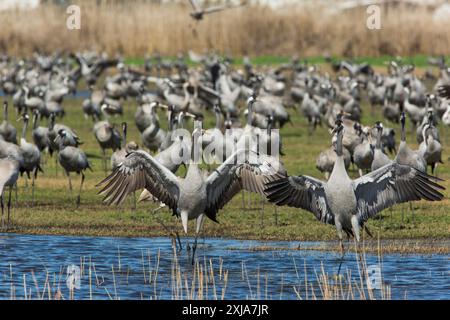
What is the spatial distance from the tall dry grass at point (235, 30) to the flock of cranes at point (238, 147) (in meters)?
8.68

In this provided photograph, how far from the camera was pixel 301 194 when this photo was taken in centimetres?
1189

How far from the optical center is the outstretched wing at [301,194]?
11.7 m

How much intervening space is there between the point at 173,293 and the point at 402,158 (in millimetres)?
6552

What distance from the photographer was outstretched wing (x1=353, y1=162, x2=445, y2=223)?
38.2ft

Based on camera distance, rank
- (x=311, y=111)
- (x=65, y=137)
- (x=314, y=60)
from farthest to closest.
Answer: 1. (x=314, y=60)
2. (x=311, y=111)
3. (x=65, y=137)

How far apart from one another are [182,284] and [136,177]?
64.8 inches

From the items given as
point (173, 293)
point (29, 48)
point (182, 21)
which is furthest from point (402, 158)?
point (29, 48)

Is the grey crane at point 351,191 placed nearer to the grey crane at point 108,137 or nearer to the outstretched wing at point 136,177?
the outstretched wing at point 136,177

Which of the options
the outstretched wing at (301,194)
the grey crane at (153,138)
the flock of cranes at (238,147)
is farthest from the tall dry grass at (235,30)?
the outstretched wing at (301,194)

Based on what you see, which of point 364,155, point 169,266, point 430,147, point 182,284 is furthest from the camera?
point 430,147

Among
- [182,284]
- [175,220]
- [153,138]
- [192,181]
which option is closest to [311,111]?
[153,138]

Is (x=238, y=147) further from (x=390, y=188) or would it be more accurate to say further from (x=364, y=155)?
(x=390, y=188)

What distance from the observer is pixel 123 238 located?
14023 mm

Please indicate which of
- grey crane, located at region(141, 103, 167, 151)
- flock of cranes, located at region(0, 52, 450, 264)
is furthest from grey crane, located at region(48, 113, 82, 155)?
grey crane, located at region(141, 103, 167, 151)
